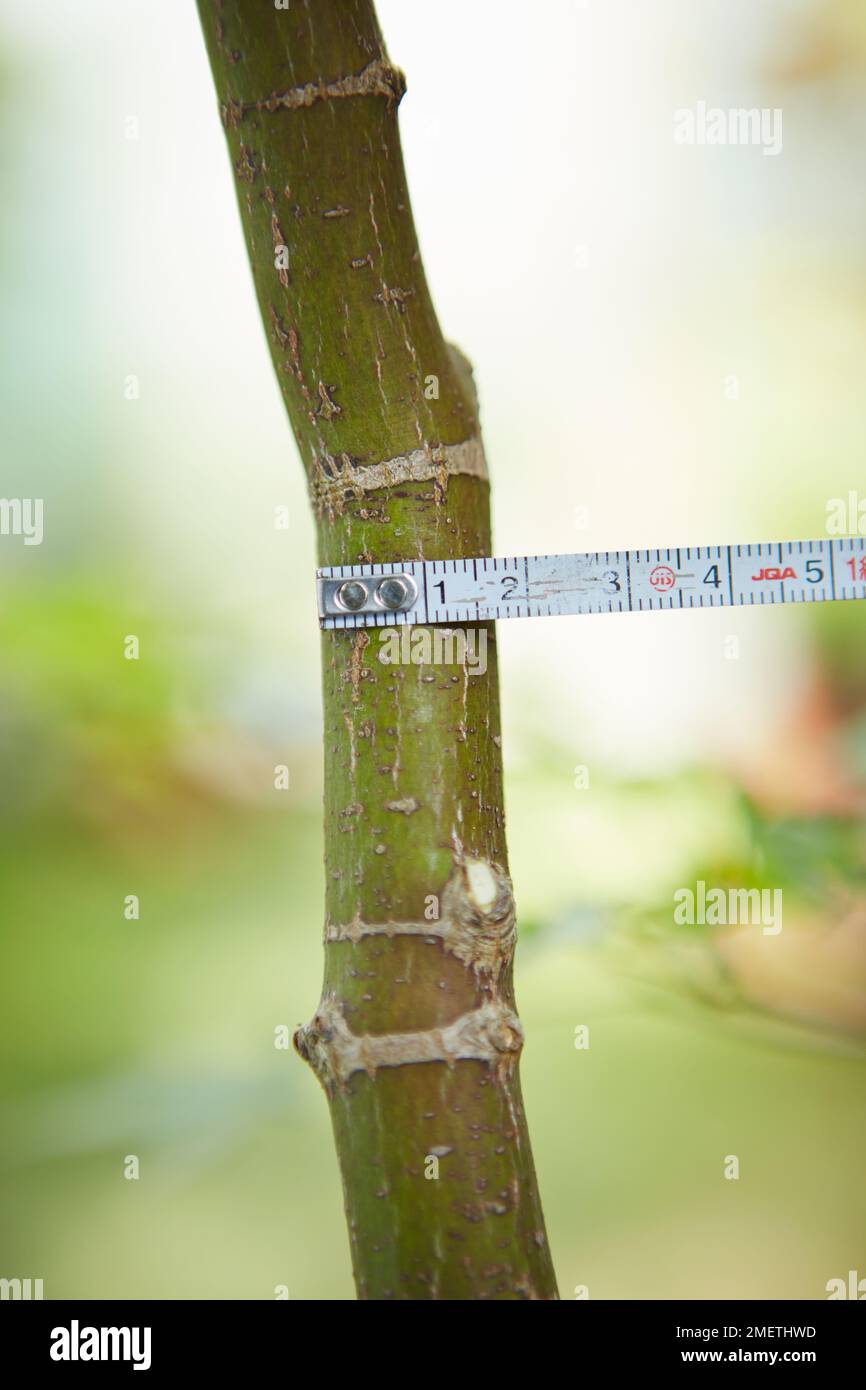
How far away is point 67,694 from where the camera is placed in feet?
2.81

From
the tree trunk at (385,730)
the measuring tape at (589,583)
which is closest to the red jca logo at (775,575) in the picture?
the measuring tape at (589,583)

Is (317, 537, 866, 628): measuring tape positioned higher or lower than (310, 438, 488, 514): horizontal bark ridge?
lower

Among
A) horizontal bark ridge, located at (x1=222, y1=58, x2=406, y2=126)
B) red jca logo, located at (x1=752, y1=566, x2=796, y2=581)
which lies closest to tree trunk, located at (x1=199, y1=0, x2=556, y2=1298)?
horizontal bark ridge, located at (x1=222, y1=58, x2=406, y2=126)

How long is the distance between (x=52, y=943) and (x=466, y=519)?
2.20ft

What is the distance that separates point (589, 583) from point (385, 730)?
0.29ft

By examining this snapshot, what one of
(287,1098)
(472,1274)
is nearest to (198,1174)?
(287,1098)

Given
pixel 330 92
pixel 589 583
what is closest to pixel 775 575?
pixel 589 583

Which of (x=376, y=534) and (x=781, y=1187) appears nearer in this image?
(x=376, y=534)

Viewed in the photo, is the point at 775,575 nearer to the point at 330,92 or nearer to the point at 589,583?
the point at 589,583

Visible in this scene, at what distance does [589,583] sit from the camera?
0.37 meters

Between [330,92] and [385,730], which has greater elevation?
[330,92]

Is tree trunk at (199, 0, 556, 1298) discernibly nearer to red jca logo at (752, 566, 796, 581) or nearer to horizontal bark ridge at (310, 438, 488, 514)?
horizontal bark ridge at (310, 438, 488, 514)

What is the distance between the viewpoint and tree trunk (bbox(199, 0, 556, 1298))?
0.31m

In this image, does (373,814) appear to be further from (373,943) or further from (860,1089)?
(860,1089)
